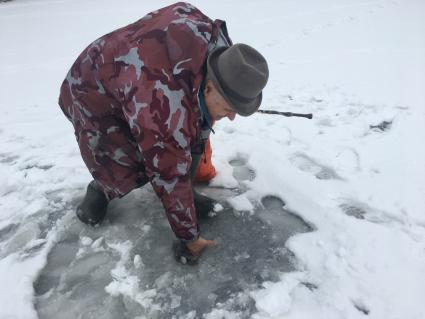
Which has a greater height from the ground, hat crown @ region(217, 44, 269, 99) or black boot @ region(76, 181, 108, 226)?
hat crown @ region(217, 44, 269, 99)

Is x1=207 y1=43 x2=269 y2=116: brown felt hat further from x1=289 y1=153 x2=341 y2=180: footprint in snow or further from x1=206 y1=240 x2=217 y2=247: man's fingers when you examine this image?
x1=289 y1=153 x2=341 y2=180: footprint in snow

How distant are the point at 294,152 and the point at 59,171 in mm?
1475

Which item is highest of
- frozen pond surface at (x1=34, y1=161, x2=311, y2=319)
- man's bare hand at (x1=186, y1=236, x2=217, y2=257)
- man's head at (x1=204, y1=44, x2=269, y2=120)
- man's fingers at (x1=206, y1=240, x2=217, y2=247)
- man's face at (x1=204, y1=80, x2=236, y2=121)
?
man's head at (x1=204, y1=44, x2=269, y2=120)

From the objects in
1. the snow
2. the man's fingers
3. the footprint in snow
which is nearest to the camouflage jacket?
the man's fingers

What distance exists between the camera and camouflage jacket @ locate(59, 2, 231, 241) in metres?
1.39

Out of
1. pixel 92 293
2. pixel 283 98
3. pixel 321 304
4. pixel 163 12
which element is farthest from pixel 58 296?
pixel 283 98

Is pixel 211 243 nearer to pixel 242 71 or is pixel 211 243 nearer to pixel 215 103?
pixel 215 103

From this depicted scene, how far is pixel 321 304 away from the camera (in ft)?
5.24

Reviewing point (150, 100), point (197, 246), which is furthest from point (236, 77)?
point (197, 246)

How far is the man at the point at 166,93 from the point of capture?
139cm

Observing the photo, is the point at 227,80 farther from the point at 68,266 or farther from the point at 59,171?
the point at 59,171

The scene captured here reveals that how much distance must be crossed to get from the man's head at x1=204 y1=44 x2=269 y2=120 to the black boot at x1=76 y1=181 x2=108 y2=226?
0.84 m

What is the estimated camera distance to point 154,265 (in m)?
1.80

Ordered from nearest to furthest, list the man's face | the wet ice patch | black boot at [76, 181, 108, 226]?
the man's face < the wet ice patch < black boot at [76, 181, 108, 226]
